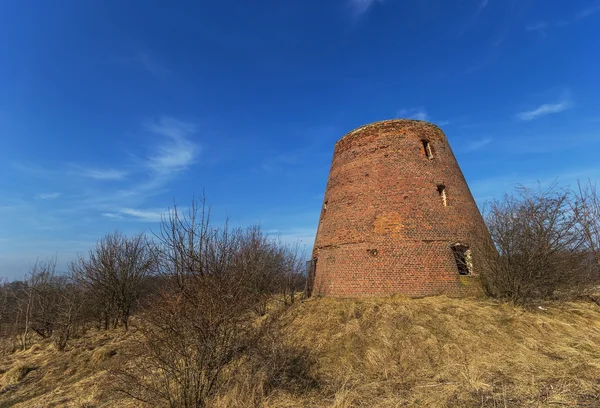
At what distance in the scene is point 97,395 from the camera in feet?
20.8

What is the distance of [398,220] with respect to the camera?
10.9m

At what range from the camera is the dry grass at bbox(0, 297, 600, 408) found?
199 inches

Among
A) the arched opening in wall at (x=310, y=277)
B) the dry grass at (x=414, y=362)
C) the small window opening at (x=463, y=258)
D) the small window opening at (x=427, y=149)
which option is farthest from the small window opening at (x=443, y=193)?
the arched opening in wall at (x=310, y=277)

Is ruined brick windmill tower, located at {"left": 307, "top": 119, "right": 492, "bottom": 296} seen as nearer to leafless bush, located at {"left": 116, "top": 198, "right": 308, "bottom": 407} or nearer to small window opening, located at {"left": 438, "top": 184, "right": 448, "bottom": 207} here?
small window opening, located at {"left": 438, "top": 184, "right": 448, "bottom": 207}

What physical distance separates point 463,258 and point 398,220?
2.89 meters

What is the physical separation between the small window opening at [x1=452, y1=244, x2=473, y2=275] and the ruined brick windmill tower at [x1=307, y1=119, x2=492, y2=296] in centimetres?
3

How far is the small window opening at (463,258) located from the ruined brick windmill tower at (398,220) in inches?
1.3

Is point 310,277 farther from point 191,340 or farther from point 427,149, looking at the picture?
point 191,340

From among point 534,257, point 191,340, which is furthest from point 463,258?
point 191,340

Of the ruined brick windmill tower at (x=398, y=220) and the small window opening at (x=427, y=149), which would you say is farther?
the small window opening at (x=427, y=149)

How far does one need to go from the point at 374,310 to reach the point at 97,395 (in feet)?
23.2

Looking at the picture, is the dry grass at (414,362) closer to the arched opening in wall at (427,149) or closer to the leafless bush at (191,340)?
the leafless bush at (191,340)

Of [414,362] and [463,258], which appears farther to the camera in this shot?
[463,258]

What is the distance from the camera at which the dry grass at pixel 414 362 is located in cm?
506
